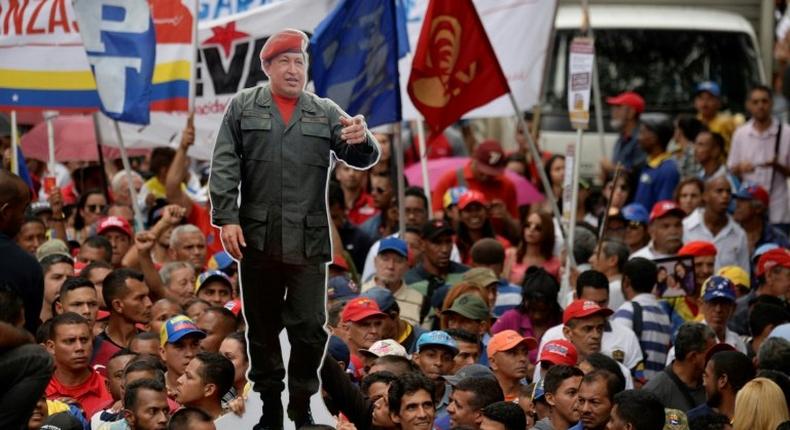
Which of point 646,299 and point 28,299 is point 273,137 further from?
point 646,299

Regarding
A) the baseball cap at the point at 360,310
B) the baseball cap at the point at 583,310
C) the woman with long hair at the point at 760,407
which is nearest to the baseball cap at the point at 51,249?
the baseball cap at the point at 360,310

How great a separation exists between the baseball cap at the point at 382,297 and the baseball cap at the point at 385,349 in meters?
0.73

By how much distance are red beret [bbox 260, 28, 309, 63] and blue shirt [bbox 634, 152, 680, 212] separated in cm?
990

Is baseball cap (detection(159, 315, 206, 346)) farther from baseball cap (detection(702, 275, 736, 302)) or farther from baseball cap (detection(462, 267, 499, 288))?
baseball cap (detection(702, 275, 736, 302))

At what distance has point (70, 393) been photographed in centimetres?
1290

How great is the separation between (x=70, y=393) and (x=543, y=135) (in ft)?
35.6

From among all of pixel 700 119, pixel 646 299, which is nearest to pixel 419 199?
pixel 646 299

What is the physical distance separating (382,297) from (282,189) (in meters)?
4.10

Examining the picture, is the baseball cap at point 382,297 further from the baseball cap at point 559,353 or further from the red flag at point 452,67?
the red flag at point 452,67

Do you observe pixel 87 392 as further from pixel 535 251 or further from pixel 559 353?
pixel 535 251

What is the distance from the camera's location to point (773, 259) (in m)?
15.9

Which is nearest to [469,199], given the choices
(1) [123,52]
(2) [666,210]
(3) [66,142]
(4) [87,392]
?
(2) [666,210]

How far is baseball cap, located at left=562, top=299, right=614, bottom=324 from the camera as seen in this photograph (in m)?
13.8

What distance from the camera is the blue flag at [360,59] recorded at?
13.3 m
